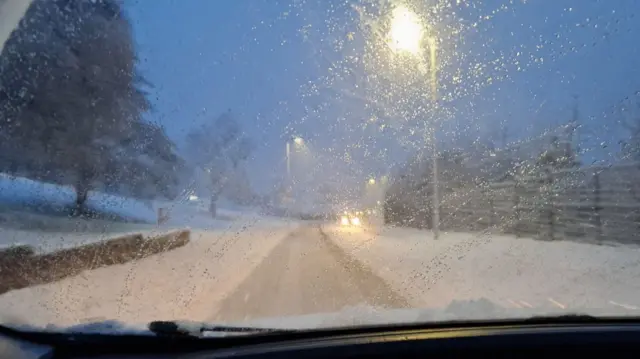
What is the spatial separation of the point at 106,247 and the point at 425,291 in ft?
21.2

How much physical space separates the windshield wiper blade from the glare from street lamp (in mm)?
9375

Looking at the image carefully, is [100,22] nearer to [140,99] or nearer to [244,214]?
[140,99]

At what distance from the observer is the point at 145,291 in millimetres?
10602

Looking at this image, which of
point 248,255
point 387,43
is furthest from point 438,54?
point 248,255

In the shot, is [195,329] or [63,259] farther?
Result: [63,259]

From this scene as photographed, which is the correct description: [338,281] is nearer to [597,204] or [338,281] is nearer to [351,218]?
[597,204]

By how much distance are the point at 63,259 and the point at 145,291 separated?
1.55 metres

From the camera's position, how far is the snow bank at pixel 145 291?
6797 millimetres

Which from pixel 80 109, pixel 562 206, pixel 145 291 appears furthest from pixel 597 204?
pixel 80 109

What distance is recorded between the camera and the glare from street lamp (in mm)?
12344

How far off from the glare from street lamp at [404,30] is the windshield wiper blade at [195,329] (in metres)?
9.37

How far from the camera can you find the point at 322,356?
343 cm

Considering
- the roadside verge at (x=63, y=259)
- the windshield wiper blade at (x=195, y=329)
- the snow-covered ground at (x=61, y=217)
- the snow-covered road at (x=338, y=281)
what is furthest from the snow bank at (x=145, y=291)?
the snow-covered ground at (x=61, y=217)

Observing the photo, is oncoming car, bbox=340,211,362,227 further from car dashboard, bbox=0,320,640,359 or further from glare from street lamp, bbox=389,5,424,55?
car dashboard, bbox=0,320,640,359
